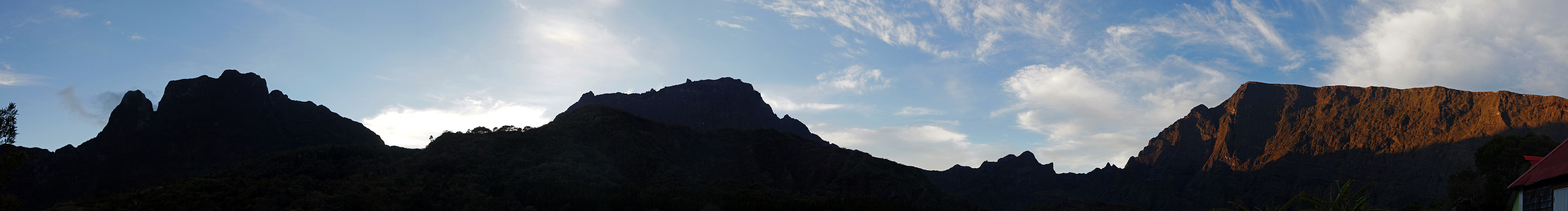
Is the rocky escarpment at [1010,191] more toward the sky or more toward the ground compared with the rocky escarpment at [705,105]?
more toward the ground

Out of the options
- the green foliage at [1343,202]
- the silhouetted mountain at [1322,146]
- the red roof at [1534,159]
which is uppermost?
the silhouetted mountain at [1322,146]

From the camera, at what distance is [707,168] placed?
10231 centimetres

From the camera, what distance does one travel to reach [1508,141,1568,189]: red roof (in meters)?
27.0

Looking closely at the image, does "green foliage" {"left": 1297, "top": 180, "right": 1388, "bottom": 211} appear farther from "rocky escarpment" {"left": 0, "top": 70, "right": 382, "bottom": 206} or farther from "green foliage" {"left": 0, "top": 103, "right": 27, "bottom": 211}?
"rocky escarpment" {"left": 0, "top": 70, "right": 382, "bottom": 206}

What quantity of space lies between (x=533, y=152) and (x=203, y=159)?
5583 cm

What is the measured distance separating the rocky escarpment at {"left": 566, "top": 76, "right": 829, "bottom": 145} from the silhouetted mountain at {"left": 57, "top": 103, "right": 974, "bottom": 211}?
47.9 m

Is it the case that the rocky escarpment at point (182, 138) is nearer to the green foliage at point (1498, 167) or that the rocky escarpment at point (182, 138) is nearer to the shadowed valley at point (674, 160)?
the shadowed valley at point (674, 160)

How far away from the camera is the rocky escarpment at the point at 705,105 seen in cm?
17675

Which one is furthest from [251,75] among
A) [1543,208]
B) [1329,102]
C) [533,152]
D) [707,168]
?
[1329,102]

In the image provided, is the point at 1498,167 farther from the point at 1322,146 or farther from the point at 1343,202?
the point at 1322,146

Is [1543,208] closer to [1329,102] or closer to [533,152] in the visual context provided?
[533,152]

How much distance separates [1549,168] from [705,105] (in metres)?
160

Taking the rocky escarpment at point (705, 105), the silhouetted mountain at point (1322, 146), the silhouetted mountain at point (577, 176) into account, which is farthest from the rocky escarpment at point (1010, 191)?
the silhouetted mountain at point (577, 176)

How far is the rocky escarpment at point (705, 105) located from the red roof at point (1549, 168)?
14466cm
